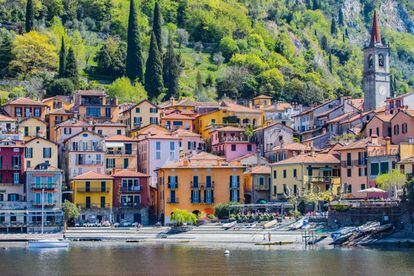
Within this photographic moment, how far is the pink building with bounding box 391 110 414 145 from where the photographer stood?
111 meters

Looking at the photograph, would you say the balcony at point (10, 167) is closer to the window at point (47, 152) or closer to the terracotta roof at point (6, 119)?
the window at point (47, 152)

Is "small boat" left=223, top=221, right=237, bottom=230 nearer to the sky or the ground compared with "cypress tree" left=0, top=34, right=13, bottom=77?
nearer to the ground

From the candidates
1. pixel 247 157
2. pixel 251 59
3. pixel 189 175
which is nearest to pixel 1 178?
pixel 189 175

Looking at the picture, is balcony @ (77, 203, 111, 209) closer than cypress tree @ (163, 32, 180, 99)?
Yes

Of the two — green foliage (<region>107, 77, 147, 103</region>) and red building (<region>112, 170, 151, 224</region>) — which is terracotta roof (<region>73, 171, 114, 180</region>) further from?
green foliage (<region>107, 77, 147, 103</region>)

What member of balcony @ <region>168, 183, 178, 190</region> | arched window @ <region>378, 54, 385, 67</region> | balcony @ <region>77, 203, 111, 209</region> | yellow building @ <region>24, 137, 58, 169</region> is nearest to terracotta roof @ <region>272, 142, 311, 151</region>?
balcony @ <region>168, 183, 178, 190</region>

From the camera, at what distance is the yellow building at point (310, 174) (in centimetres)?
11325

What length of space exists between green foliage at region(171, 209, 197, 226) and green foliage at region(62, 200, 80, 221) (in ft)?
33.6

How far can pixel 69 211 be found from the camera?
111500 millimetres

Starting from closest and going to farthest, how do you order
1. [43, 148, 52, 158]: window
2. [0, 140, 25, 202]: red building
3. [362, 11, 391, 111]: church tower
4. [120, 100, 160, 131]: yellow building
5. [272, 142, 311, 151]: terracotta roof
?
[0, 140, 25, 202]: red building < [43, 148, 52, 158]: window < [272, 142, 311, 151]: terracotta roof < [120, 100, 160, 131]: yellow building < [362, 11, 391, 111]: church tower

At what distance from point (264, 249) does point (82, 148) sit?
36.6 m

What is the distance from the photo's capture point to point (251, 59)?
595ft

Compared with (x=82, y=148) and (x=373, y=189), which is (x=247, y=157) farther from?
(x=373, y=189)

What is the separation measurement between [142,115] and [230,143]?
1323 centimetres
